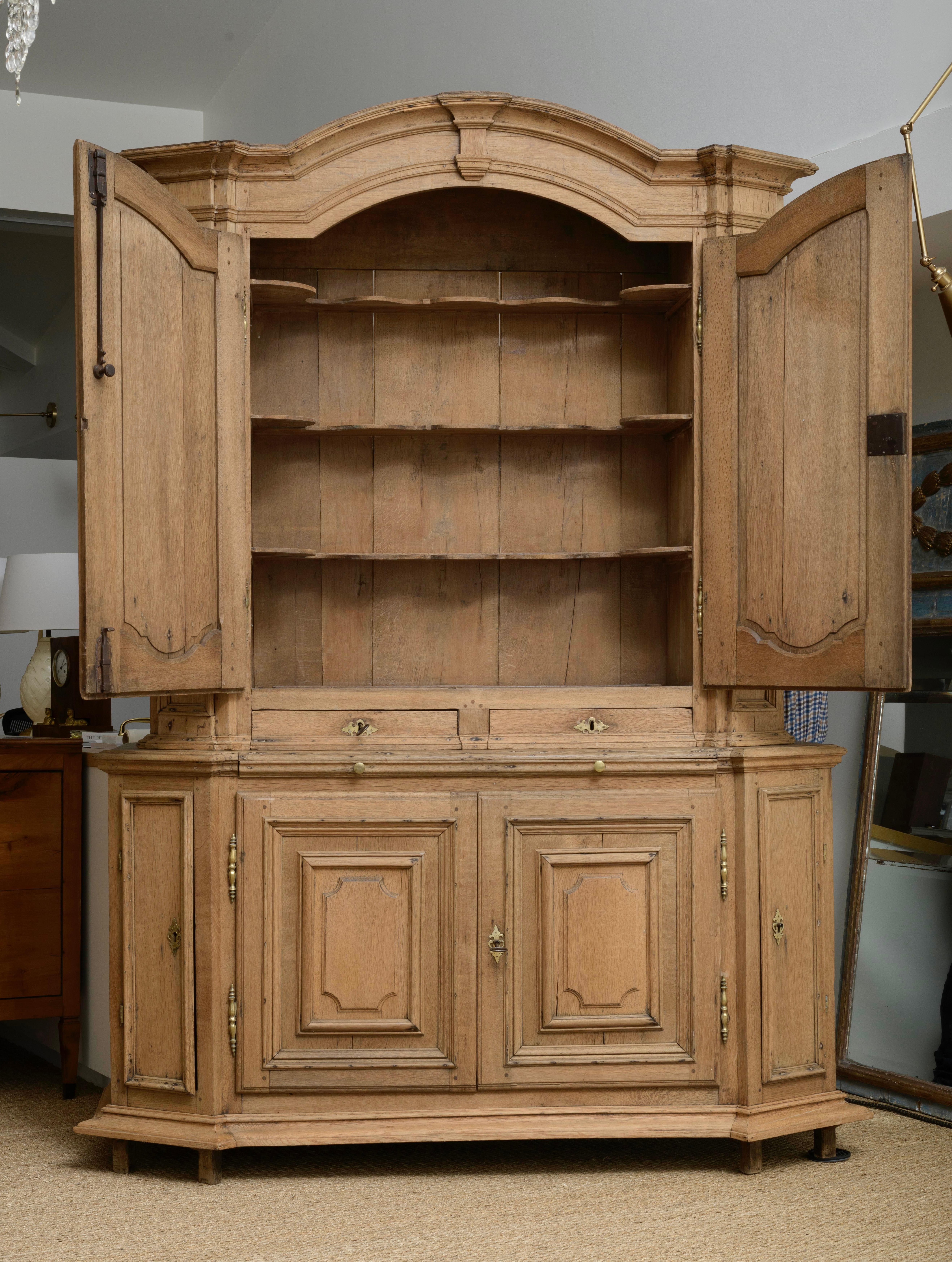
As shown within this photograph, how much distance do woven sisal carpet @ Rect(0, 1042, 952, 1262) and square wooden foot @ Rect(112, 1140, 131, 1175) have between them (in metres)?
0.03

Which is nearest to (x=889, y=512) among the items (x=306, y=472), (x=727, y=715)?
(x=727, y=715)

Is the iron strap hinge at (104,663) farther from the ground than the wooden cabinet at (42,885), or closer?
farther from the ground

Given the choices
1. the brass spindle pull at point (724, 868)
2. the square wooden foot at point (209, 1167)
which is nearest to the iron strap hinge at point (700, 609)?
the brass spindle pull at point (724, 868)

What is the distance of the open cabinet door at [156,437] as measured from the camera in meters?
2.38

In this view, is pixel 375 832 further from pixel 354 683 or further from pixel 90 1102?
pixel 90 1102

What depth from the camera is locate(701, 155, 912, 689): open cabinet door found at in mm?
2467

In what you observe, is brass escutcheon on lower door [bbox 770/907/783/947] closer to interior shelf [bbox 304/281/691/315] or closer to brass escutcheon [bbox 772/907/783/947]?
brass escutcheon [bbox 772/907/783/947]

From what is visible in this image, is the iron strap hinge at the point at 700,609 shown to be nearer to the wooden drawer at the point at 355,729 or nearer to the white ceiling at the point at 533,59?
the wooden drawer at the point at 355,729

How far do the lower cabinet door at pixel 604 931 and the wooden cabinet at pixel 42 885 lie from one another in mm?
1271

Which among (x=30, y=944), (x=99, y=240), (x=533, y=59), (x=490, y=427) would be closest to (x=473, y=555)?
(x=490, y=427)

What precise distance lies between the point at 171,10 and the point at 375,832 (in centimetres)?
328

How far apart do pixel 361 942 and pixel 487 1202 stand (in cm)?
62

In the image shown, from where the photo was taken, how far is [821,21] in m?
3.09

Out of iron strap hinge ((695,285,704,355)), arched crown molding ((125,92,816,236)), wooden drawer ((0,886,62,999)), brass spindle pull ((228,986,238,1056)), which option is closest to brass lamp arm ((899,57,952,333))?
arched crown molding ((125,92,816,236))
